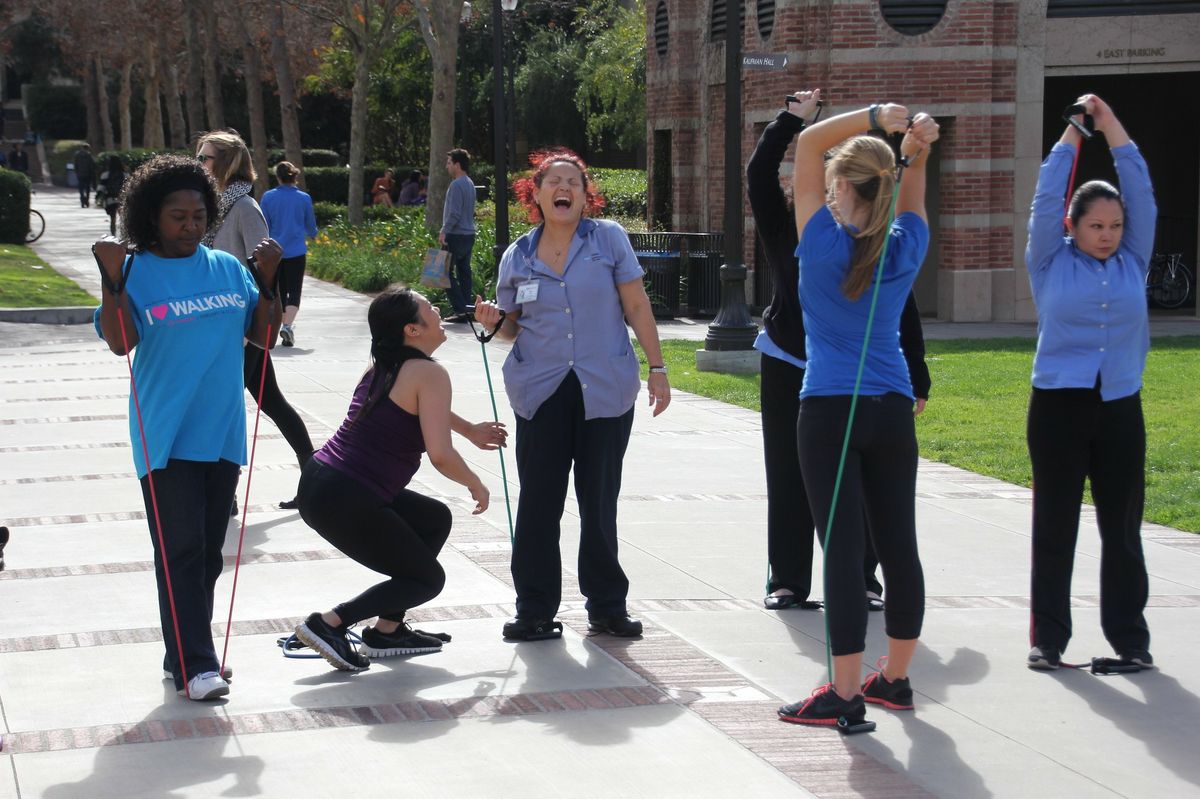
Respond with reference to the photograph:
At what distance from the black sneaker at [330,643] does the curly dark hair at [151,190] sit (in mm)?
1443

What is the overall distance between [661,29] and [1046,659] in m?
19.5

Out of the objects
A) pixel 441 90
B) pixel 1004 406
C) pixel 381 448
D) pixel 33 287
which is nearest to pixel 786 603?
pixel 381 448

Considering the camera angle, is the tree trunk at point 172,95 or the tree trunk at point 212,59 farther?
the tree trunk at point 172,95

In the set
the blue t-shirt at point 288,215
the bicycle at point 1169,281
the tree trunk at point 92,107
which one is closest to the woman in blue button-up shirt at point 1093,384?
the blue t-shirt at point 288,215

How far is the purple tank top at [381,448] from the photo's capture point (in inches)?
217

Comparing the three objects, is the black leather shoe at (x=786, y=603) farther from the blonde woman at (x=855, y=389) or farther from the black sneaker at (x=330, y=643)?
the black sneaker at (x=330, y=643)

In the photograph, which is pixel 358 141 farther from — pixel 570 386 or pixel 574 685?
pixel 574 685

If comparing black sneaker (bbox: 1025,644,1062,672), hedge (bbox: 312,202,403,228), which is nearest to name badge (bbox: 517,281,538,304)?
black sneaker (bbox: 1025,644,1062,672)

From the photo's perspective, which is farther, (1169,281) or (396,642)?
(1169,281)

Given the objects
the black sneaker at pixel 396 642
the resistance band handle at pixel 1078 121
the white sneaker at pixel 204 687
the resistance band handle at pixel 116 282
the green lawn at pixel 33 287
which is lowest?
the black sneaker at pixel 396 642

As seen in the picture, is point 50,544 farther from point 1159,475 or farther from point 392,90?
point 392,90

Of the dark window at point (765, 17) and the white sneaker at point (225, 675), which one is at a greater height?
the dark window at point (765, 17)

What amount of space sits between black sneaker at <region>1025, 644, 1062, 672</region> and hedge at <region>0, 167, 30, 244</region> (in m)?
28.4

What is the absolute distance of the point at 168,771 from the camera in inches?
176
